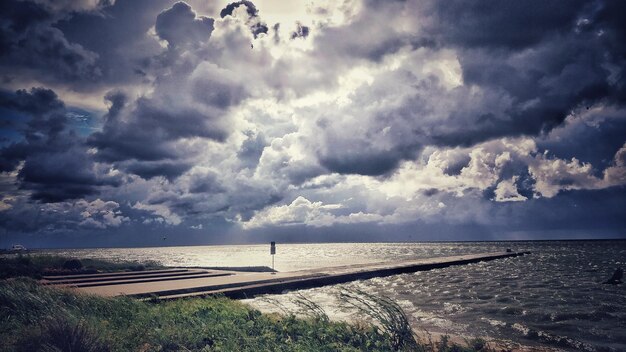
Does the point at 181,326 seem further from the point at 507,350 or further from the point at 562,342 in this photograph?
the point at 562,342

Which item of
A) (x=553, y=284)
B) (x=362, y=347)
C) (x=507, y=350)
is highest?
(x=362, y=347)

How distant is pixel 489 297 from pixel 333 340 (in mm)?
15326

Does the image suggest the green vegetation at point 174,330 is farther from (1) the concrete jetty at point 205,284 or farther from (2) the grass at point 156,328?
(1) the concrete jetty at point 205,284

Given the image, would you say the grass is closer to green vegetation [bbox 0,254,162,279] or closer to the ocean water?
the ocean water

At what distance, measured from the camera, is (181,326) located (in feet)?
25.7

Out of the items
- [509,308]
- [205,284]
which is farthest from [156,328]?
[509,308]

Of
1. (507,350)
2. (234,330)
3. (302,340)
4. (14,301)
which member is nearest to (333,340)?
(302,340)

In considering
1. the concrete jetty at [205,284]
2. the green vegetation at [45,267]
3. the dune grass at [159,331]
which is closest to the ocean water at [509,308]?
the concrete jetty at [205,284]

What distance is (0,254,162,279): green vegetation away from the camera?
75.8 ft

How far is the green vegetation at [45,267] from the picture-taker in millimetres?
23094

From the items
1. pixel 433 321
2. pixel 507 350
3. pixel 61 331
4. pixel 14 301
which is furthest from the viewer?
pixel 433 321

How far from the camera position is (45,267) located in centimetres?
2847

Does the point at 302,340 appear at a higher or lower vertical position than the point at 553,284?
higher

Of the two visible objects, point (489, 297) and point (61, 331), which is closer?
point (61, 331)
